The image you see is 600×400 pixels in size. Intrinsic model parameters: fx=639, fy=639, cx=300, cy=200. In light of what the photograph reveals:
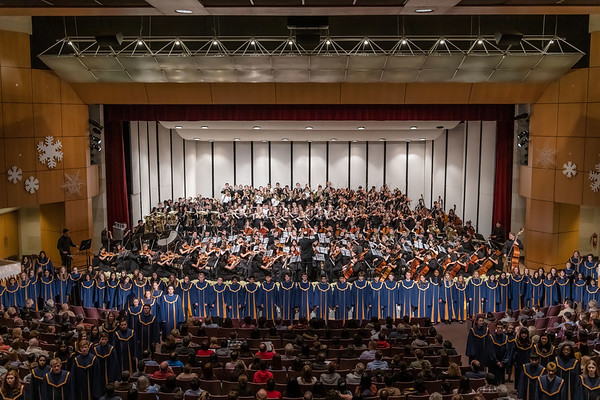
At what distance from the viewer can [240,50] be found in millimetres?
17828

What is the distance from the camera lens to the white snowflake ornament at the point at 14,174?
18.0 meters

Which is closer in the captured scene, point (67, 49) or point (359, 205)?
point (67, 49)


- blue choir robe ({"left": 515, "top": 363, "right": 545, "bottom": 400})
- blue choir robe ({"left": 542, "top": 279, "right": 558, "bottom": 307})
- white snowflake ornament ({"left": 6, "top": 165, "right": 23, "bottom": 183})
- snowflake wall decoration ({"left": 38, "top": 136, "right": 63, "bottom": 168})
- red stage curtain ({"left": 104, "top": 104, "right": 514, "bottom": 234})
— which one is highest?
red stage curtain ({"left": 104, "top": 104, "right": 514, "bottom": 234})

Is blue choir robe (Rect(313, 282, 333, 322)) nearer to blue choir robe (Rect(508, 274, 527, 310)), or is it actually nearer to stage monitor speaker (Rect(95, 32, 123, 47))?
blue choir robe (Rect(508, 274, 527, 310))

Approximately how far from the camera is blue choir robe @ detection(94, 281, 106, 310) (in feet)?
49.3

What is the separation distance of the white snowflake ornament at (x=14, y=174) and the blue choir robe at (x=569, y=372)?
14.8 m

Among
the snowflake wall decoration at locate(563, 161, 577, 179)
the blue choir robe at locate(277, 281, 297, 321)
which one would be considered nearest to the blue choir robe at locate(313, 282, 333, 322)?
the blue choir robe at locate(277, 281, 297, 321)

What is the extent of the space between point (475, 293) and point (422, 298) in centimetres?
129

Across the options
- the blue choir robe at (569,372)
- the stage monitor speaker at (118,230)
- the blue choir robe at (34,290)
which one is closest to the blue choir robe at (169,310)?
the blue choir robe at (34,290)

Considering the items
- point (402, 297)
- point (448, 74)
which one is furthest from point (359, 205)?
point (402, 297)

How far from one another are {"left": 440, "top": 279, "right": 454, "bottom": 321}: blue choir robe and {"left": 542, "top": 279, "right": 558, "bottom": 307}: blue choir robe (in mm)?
2265

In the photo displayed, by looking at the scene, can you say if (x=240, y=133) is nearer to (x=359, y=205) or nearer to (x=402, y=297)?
(x=359, y=205)

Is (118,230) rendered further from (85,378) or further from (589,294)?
(589,294)

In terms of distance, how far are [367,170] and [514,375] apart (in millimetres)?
17772
